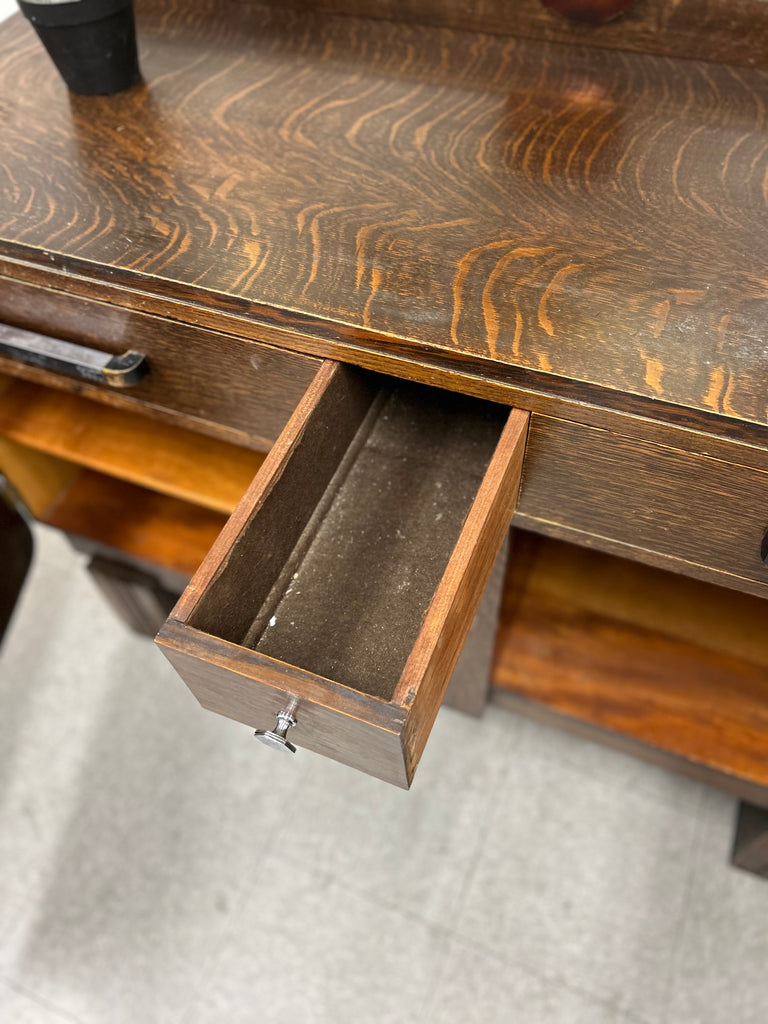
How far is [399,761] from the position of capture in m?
0.39

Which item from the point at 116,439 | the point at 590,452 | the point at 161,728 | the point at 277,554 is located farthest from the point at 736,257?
the point at 161,728

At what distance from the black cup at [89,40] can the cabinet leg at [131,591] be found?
0.55 meters

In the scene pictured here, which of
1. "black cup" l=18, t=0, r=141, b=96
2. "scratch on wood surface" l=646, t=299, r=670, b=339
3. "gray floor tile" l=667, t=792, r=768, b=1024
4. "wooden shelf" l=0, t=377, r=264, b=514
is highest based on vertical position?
"black cup" l=18, t=0, r=141, b=96

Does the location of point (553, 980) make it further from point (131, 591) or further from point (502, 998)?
point (131, 591)

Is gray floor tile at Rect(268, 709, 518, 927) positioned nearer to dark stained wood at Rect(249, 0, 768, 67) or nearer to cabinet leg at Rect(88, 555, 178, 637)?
cabinet leg at Rect(88, 555, 178, 637)

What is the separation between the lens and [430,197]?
1.86 ft

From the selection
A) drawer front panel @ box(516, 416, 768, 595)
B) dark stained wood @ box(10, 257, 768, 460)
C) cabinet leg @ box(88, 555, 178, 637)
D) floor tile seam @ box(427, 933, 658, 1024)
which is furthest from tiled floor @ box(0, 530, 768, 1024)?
dark stained wood @ box(10, 257, 768, 460)

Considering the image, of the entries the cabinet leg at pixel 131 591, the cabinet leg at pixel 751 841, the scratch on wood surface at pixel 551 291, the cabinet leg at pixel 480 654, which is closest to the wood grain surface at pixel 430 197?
the scratch on wood surface at pixel 551 291

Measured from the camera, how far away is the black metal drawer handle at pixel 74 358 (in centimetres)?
59

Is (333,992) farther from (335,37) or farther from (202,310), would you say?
(335,37)

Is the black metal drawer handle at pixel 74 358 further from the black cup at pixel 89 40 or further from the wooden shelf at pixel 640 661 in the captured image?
the wooden shelf at pixel 640 661

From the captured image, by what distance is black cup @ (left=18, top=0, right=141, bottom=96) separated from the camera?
0.60 m

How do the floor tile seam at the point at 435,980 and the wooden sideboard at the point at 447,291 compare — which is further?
the floor tile seam at the point at 435,980

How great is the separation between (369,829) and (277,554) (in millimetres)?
585
